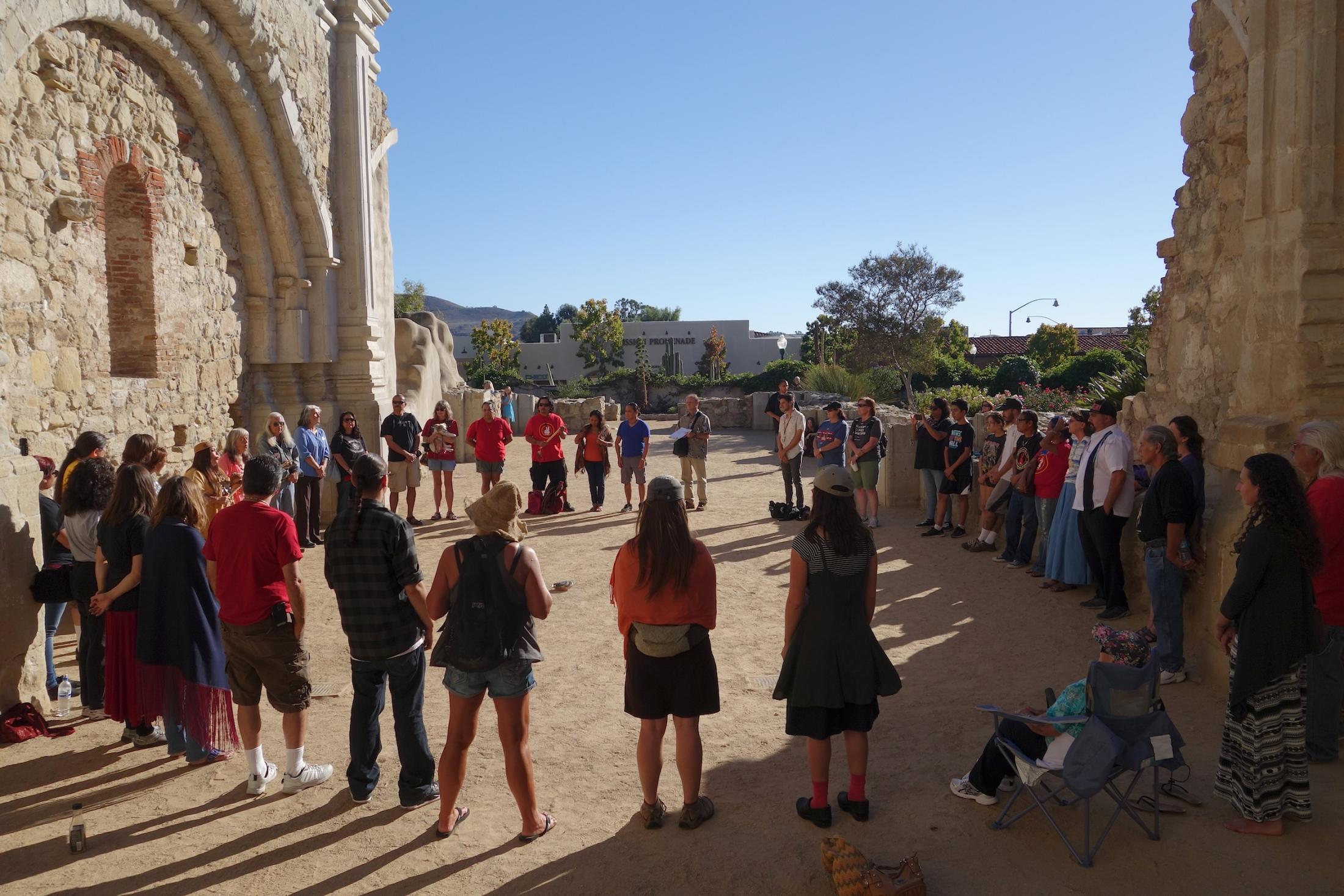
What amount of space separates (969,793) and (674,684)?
153 cm

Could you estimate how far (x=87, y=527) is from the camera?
208 inches

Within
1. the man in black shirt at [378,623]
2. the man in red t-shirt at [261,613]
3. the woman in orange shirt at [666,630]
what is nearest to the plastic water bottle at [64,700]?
the man in red t-shirt at [261,613]

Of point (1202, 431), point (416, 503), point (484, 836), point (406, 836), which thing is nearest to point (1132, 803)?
point (484, 836)

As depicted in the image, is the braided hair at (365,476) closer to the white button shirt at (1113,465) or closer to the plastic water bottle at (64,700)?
the plastic water bottle at (64,700)

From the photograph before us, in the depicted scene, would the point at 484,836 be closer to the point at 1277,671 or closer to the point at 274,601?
the point at 274,601

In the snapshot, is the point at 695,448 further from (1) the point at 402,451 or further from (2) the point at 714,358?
(2) the point at 714,358

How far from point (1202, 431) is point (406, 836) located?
6.24 metres

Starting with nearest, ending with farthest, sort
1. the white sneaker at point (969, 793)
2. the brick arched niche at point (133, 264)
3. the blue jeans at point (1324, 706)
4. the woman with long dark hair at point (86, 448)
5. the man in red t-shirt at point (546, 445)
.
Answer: the white sneaker at point (969, 793)
the blue jeans at point (1324, 706)
the woman with long dark hair at point (86, 448)
the brick arched niche at point (133, 264)
the man in red t-shirt at point (546, 445)

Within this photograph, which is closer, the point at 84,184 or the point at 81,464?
the point at 81,464

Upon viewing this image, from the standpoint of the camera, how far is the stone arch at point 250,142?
29.6ft

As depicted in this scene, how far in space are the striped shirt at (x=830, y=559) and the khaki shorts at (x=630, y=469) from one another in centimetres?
846

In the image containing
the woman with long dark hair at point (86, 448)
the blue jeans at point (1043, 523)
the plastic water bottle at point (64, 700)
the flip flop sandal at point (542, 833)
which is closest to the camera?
the flip flop sandal at point (542, 833)

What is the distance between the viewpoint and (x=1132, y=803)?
13.7 ft

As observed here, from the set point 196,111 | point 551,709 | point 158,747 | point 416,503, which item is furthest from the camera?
point 416,503
